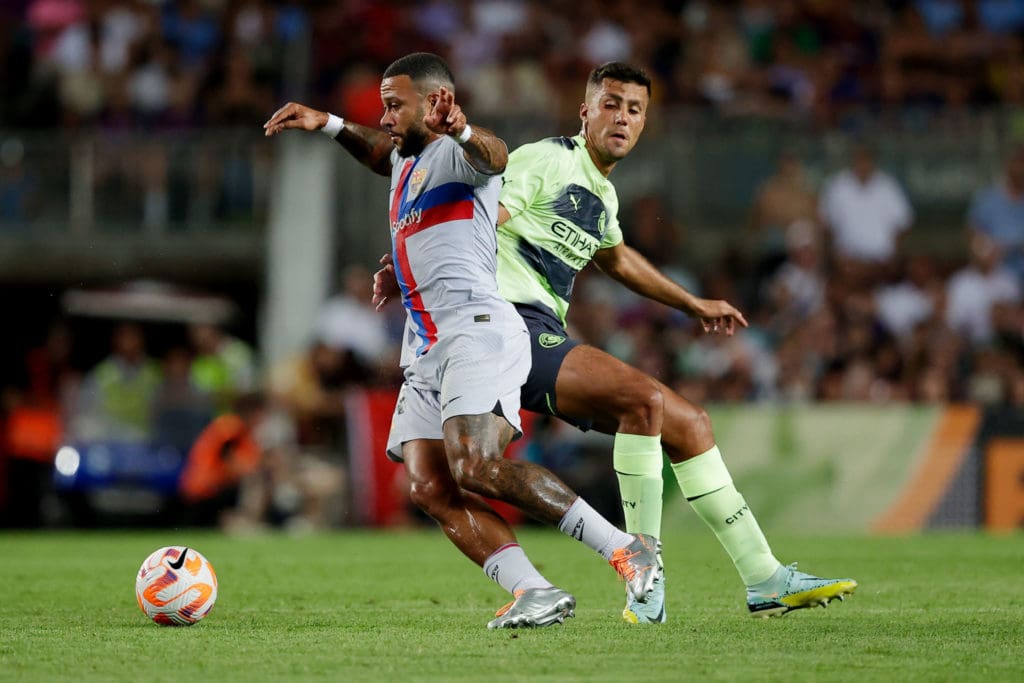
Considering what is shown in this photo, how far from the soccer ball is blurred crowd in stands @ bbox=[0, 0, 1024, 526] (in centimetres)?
861

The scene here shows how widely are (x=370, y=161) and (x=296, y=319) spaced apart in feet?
37.3

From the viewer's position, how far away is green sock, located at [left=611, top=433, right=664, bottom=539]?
725 cm

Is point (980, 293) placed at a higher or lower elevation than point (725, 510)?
higher

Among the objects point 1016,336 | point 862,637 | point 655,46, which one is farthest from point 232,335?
point 862,637

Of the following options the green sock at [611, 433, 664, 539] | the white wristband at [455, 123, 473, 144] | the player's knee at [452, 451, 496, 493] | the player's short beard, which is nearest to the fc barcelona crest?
the player's short beard

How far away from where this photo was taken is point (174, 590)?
277 inches

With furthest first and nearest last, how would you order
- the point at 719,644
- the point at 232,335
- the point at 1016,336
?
the point at 232,335, the point at 1016,336, the point at 719,644

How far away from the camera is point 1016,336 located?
15398 mm

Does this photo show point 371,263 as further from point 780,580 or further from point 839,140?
point 780,580

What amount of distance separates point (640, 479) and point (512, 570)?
29.9 inches

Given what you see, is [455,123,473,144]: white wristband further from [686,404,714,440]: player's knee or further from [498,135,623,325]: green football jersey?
[686,404,714,440]: player's knee

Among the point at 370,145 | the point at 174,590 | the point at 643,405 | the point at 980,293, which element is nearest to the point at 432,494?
the point at 643,405

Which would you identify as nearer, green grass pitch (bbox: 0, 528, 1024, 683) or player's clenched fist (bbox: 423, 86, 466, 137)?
green grass pitch (bbox: 0, 528, 1024, 683)

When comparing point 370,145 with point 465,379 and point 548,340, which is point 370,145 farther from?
point 465,379
